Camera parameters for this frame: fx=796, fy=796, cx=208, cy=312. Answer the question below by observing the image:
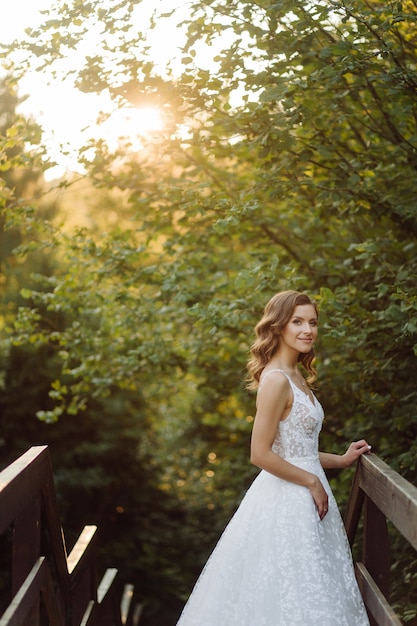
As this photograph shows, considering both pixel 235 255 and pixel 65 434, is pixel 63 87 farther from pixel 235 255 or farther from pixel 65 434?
pixel 65 434

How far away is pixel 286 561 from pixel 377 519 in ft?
1.27

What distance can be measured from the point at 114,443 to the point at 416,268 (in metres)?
7.99

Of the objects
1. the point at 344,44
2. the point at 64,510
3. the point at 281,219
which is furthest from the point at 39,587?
the point at 64,510

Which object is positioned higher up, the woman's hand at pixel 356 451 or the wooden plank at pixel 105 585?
the woman's hand at pixel 356 451

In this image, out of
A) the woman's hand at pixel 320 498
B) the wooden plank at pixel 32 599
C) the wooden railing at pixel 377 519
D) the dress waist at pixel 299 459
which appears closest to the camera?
the wooden plank at pixel 32 599

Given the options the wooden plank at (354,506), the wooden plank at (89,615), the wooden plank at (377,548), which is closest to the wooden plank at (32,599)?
the wooden plank at (89,615)

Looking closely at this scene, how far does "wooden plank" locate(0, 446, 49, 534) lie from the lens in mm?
2117

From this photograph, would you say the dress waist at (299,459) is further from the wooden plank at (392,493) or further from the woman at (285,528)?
the wooden plank at (392,493)

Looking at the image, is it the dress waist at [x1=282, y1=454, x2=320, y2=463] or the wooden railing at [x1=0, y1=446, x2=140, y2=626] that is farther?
the dress waist at [x1=282, y1=454, x2=320, y2=463]

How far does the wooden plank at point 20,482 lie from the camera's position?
212 centimetres

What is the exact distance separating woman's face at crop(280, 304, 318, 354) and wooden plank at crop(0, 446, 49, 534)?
117cm

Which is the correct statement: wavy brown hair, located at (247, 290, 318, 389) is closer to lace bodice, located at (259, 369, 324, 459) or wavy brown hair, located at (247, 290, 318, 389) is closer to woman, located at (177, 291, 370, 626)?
woman, located at (177, 291, 370, 626)

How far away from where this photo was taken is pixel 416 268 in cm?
482

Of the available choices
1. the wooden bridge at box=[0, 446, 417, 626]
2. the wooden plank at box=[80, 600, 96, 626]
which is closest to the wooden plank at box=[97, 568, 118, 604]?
the wooden plank at box=[80, 600, 96, 626]
